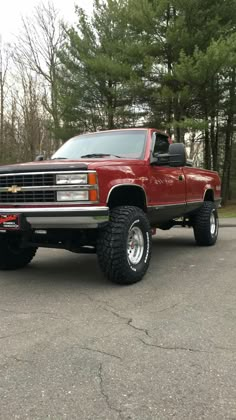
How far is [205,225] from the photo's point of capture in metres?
8.63

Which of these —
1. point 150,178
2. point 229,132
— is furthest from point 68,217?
point 229,132

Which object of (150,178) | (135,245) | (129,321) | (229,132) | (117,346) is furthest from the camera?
(229,132)

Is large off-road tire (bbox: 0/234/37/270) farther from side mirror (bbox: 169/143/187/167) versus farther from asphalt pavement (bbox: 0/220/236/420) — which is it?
side mirror (bbox: 169/143/187/167)

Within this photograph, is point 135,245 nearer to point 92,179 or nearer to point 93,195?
point 93,195

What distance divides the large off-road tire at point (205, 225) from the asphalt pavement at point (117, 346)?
2.24 meters

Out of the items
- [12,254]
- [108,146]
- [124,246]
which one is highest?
[108,146]

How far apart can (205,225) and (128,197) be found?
2934 millimetres

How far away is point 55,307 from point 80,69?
20.7 metres

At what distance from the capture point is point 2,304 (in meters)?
4.91

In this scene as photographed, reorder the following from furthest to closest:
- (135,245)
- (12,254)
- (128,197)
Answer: (12,254)
(128,197)
(135,245)

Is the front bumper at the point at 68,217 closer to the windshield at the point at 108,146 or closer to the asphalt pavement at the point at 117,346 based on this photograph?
the asphalt pavement at the point at 117,346

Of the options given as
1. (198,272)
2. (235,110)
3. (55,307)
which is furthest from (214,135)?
(55,307)

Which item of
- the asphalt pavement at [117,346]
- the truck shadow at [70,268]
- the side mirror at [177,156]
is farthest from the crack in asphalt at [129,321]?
the side mirror at [177,156]

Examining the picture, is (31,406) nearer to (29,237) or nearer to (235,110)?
(29,237)
